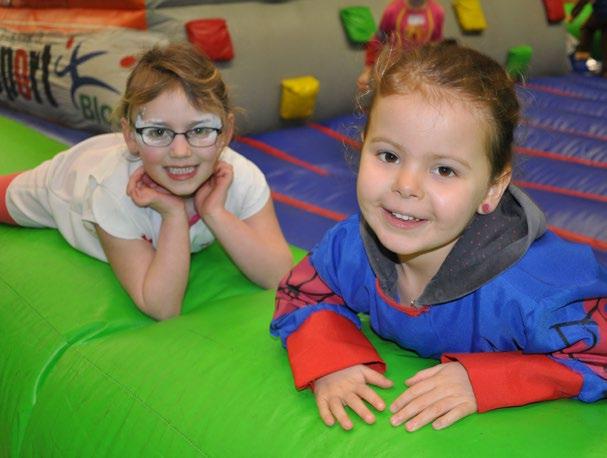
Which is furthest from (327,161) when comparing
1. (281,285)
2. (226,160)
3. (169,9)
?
(281,285)

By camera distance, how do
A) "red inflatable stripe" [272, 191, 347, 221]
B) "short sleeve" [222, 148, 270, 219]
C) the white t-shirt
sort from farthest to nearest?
"red inflatable stripe" [272, 191, 347, 221]
"short sleeve" [222, 148, 270, 219]
the white t-shirt

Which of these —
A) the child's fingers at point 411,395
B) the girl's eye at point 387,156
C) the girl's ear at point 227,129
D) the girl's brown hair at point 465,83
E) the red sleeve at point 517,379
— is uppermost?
the girl's brown hair at point 465,83

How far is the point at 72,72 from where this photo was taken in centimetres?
228

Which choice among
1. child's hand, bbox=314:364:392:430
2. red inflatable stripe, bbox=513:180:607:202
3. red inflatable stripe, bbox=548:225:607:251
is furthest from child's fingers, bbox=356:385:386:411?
red inflatable stripe, bbox=513:180:607:202

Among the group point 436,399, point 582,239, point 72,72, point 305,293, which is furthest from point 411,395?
point 72,72

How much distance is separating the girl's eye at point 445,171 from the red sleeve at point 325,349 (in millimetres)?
272

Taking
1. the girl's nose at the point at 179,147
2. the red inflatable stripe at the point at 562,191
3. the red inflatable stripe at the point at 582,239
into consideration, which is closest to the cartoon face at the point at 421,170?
the girl's nose at the point at 179,147

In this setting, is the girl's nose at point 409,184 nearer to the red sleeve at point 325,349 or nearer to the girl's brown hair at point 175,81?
the red sleeve at point 325,349

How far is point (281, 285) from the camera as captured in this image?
1.17 m

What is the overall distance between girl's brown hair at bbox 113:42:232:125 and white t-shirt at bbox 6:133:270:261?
143mm

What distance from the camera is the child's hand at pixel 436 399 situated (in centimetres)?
91

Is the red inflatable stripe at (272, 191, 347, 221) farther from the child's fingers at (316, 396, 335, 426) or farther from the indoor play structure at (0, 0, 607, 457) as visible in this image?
the child's fingers at (316, 396, 335, 426)

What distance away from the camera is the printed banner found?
2.20 m

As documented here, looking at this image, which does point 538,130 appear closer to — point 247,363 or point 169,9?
point 169,9
